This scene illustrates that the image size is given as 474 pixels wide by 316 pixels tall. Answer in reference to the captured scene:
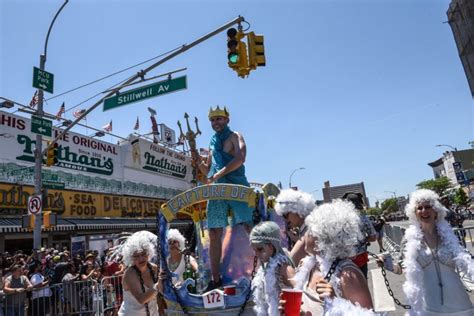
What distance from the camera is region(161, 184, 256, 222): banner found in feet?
12.0

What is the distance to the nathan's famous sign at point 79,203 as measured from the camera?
1515 cm

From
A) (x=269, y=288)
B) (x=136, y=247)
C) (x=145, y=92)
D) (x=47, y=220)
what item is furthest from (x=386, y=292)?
(x=47, y=220)

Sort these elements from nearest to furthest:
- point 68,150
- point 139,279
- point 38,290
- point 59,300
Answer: point 139,279 < point 38,290 < point 59,300 < point 68,150

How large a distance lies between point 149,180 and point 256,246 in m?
23.8

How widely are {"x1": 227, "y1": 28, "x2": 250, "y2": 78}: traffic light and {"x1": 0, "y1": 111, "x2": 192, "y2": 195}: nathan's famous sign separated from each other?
38.3 ft

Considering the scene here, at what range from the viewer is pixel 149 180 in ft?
84.3

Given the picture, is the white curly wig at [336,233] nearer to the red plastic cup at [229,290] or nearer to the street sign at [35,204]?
the red plastic cup at [229,290]

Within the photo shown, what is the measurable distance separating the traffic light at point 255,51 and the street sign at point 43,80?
6141 millimetres

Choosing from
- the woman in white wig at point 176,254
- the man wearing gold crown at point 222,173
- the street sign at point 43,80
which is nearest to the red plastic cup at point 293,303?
the man wearing gold crown at point 222,173

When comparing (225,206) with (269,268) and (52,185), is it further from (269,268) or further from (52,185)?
(52,185)

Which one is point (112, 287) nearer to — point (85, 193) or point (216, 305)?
point (216, 305)

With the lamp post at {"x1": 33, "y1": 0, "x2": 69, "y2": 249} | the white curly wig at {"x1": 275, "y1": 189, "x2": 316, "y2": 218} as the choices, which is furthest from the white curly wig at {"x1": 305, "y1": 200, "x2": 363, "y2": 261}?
the lamp post at {"x1": 33, "y1": 0, "x2": 69, "y2": 249}

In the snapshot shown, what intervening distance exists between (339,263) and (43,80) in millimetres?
10905

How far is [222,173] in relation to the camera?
4.11 m
